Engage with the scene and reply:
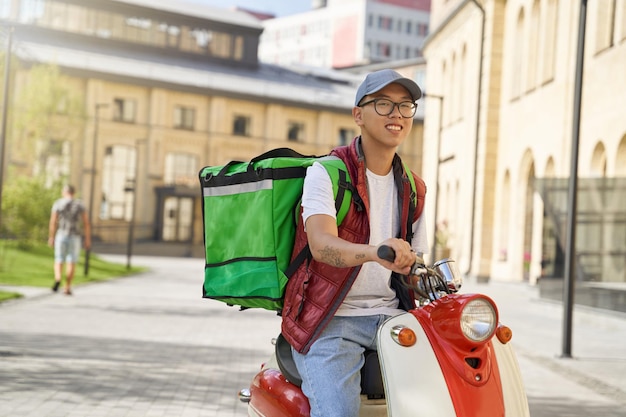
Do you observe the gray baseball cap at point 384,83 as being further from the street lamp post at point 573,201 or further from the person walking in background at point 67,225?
the person walking in background at point 67,225

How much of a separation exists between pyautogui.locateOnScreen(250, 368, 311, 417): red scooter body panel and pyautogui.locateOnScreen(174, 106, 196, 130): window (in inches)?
2254

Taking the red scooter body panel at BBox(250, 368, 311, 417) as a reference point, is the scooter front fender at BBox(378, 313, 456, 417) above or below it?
above

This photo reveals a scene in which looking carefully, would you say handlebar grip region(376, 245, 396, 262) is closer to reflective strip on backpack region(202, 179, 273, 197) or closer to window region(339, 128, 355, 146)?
reflective strip on backpack region(202, 179, 273, 197)

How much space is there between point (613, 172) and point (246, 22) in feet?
151

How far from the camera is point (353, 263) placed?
310 centimetres

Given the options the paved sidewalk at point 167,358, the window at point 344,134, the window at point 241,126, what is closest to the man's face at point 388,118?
the paved sidewalk at point 167,358

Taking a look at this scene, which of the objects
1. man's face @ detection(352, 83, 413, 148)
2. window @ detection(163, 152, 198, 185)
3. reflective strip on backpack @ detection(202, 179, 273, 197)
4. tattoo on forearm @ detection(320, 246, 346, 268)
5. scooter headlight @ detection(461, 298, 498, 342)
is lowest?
scooter headlight @ detection(461, 298, 498, 342)

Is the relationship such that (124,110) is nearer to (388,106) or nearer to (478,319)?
(388,106)

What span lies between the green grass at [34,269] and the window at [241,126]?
2981 cm

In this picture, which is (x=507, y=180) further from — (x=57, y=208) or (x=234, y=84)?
(x=234, y=84)

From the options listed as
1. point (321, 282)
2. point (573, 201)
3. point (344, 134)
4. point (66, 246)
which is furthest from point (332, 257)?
point (344, 134)

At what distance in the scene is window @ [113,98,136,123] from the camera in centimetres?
5812

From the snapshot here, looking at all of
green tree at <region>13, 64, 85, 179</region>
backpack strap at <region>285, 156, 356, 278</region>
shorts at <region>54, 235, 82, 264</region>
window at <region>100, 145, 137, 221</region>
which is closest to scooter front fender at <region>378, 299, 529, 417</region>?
backpack strap at <region>285, 156, 356, 278</region>

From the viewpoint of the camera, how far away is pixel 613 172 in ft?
70.2
